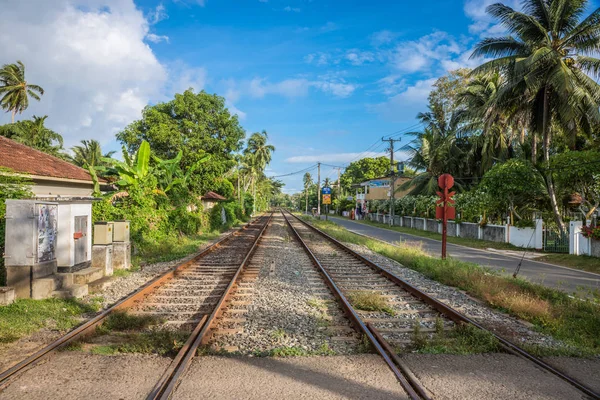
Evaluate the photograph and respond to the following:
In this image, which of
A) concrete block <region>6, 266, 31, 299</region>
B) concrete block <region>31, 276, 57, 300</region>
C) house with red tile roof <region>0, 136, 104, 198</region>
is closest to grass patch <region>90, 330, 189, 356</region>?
concrete block <region>31, 276, 57, 300</region>

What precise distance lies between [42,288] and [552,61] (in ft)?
68.8

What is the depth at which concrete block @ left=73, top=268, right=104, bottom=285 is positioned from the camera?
8.08 m

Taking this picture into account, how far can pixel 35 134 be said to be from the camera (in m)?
41.5

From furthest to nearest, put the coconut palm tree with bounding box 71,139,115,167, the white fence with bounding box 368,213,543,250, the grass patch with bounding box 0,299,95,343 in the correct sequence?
the coconut palm tree with bounding box 71,139,115,167
the white fence with bounding box 368,213,543,250
the grass patch with bounding box 0,299,95,343

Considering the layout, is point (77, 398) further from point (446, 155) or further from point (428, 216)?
point (446, 155)

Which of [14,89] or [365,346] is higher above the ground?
[14,89]

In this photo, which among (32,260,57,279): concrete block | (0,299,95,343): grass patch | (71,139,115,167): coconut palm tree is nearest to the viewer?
(0,299,95,343): grass patch

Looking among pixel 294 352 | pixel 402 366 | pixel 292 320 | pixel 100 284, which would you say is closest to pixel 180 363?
pixel 294 352

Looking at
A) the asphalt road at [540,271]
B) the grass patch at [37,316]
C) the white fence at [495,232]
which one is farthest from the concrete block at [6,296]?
the white fence at [495,232]

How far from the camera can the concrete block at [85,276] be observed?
26.5ft

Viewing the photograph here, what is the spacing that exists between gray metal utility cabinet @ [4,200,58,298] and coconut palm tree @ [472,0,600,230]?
18.4m

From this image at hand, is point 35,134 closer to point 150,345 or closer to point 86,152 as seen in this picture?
point 86,152

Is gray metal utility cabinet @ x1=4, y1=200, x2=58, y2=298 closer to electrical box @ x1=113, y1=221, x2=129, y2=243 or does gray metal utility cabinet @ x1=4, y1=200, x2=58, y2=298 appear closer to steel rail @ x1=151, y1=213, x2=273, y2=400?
electrical box @ x1=113, y1=221, x2=129, y2=243

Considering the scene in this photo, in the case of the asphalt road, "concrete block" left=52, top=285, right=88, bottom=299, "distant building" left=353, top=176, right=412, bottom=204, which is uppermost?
"distant building" left=353, top=176, right=412, bottom=204
